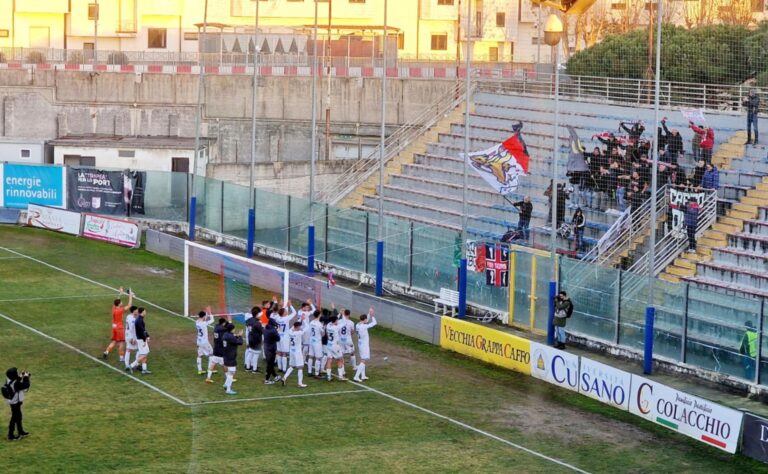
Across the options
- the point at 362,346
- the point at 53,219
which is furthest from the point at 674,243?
the point at 53,219

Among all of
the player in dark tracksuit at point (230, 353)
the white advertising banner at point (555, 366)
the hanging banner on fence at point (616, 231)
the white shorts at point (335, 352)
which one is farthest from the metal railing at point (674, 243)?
the player in dark tracksuit at point (230, 353)

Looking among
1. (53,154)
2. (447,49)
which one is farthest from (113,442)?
(447,49)

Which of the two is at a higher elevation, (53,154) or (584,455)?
(53,154)

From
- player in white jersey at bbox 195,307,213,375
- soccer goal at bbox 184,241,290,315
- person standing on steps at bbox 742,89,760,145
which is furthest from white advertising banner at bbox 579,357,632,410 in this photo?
person standing on steps at bbox 742,89,760,145

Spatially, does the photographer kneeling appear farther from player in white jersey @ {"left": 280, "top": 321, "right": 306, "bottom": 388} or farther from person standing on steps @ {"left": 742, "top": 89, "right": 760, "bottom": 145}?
person standing on steps @ {"left": 742, "top": 89, "right": 760, "bottom": 145}

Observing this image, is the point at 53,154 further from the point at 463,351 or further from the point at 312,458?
the point at 312,458

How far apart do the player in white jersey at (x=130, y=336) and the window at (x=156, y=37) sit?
63.7 metres

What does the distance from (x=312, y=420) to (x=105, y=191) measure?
29498 millimetres

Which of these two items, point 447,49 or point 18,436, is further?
point 447,49

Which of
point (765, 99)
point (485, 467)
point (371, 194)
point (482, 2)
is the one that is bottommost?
point (485, 467)

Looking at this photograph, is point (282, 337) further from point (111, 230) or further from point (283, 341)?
point (111, 230)

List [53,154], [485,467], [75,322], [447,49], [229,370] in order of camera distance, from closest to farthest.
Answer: [485,467] → [229,370] → [75,322] → [53,154] → [447,49]

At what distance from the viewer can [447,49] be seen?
95.1 metres

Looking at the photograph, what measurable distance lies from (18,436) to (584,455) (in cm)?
1145
